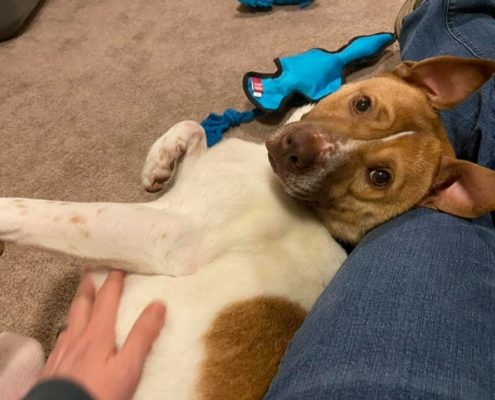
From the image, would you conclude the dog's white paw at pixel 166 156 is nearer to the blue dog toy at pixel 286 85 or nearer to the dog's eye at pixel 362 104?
the blue dog toy at pixel 286 85

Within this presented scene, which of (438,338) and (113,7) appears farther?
(113,7)

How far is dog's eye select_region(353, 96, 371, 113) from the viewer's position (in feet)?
6.56

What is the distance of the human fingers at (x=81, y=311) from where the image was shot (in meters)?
1.62

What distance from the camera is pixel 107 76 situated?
10.3 feet

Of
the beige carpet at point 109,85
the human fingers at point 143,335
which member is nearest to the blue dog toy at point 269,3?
the beige carpet at point 109,85

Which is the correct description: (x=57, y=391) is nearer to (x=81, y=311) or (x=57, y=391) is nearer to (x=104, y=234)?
(x=81, y=311)

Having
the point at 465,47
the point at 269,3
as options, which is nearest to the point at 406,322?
the point at 465,47

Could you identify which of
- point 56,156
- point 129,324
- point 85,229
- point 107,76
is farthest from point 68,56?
point 129,324

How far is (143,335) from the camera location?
154 centimetres

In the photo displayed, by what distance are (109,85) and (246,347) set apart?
2.04 metres

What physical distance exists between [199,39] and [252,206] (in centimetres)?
187

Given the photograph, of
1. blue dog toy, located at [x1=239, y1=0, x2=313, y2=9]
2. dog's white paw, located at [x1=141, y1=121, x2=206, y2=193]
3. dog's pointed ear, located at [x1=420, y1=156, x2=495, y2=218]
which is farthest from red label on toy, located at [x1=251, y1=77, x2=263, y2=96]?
dog's pointed ear, located at [x1=420, y1=156, x2=495, y2=218]

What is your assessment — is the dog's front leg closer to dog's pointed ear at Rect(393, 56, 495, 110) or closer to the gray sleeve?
the gray sleeve

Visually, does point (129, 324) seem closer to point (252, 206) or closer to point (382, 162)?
point (252, 206)
